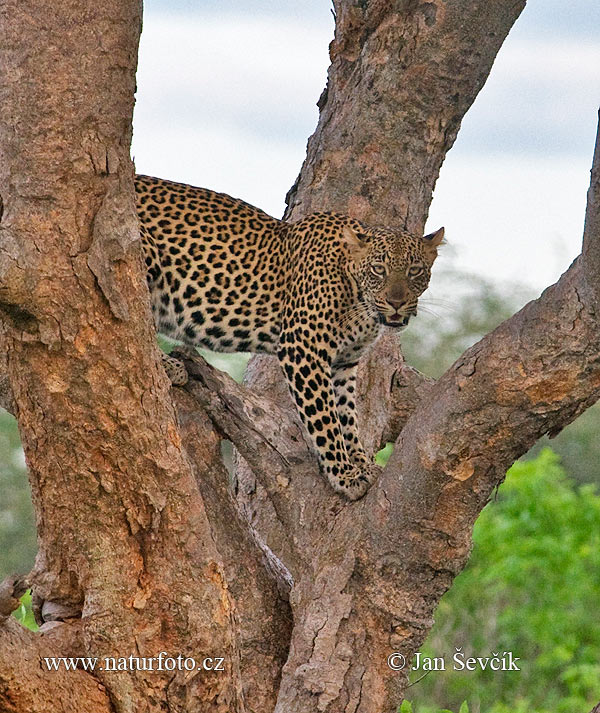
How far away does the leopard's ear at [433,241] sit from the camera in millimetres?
7473

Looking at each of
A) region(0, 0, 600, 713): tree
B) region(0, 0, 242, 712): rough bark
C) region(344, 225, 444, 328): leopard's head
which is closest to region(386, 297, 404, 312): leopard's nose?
region(344, 225, 444, 328): leopard's head

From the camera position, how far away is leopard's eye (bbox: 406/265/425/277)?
7.25 metres

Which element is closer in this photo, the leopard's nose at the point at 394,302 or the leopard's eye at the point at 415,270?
the leopard's nose at the point at 394,302

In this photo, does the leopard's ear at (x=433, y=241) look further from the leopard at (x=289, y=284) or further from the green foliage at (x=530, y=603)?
the green foliage at (x=530, y=603)

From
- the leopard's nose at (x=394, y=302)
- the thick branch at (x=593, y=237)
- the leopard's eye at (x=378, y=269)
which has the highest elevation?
the leopard's eye at (x=378, y=269)

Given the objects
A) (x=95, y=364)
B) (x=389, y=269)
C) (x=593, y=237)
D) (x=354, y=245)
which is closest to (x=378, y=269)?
(x=389, y=269)

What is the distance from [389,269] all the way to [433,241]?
1.57 feet

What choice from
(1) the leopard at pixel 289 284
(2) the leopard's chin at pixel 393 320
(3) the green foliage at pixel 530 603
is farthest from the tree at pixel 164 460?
(3) the green foliage at pixel 530 603

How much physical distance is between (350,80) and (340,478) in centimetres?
295

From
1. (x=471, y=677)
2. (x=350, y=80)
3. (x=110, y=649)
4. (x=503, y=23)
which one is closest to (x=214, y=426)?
(x=110, y=649)

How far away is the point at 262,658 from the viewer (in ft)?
20.8

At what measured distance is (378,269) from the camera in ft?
23.7

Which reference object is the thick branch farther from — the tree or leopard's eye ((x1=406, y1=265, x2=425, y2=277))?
leopard's eye ((x1=406, y1=265, x2=425, y2=277))

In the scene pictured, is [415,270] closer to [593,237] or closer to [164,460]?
[593,237]
